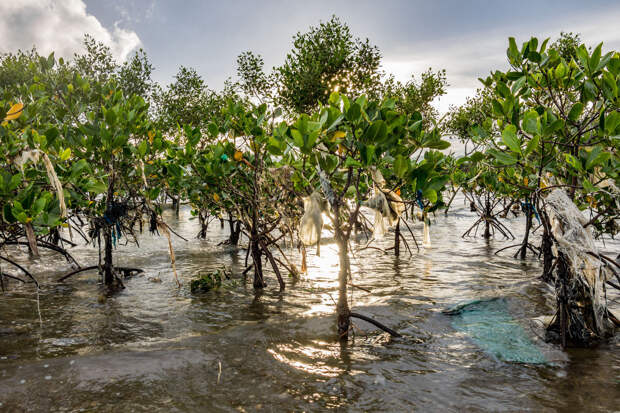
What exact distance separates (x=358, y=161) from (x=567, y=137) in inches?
122

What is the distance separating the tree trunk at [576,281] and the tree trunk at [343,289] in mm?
2422

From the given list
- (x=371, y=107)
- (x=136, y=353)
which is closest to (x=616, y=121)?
(x=371, y=107)

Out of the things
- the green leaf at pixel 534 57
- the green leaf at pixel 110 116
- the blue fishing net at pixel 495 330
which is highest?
the green leaf at pixel 534 57

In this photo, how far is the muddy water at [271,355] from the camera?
3.71 meters

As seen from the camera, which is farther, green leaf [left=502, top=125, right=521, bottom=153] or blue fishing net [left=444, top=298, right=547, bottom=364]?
blue fishing net [left=444, top=298, right=547, bottom=364]

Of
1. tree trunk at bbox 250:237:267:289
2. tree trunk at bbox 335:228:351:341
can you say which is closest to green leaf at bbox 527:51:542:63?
tree trunk at bbox 335:228:351:341

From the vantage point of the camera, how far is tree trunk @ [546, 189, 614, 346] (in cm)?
416

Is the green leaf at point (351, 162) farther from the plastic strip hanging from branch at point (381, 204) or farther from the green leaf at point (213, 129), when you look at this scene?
the green leaf at point (213, 129)

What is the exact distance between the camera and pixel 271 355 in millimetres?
4688

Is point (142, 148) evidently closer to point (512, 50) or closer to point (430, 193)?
point (430, 193)

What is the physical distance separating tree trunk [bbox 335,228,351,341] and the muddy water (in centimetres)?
25

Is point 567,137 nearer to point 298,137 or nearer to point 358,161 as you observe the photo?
point 358,161

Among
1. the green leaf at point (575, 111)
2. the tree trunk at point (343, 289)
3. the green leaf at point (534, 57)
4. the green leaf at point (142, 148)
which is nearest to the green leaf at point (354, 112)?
the tree trunk at point (343, 289)

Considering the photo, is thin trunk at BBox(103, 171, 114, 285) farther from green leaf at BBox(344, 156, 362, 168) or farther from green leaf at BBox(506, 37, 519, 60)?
green leaf at BBox(506, 37, 519, 60)
